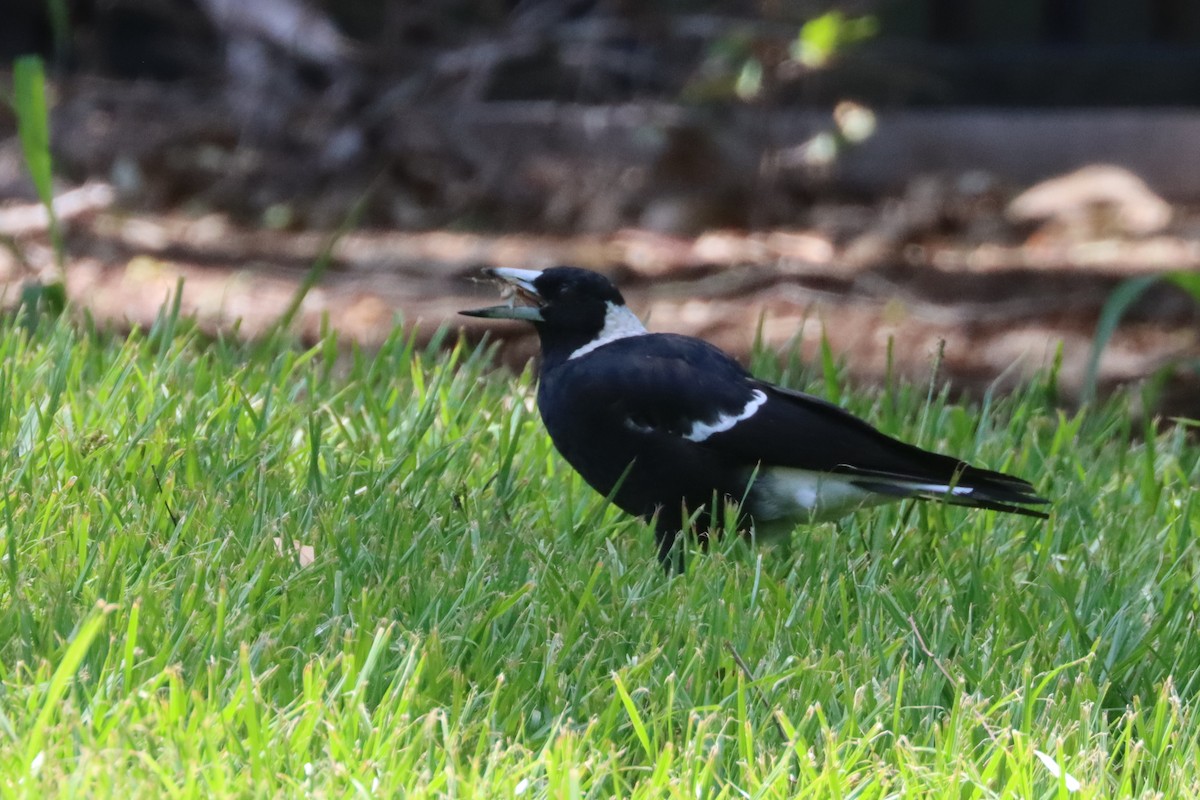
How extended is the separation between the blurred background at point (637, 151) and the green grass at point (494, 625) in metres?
3.16

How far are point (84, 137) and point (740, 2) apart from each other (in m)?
3.73

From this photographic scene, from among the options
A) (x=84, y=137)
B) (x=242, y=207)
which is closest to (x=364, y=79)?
(x=242, y=207)

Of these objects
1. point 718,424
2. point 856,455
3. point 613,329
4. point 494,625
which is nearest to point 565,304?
point 613,329

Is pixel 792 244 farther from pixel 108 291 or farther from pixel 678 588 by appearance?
pixel 678 588

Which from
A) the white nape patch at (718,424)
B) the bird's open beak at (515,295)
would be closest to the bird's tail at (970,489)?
the white nape patch at (718,424)

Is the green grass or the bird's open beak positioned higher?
the bird's open beak

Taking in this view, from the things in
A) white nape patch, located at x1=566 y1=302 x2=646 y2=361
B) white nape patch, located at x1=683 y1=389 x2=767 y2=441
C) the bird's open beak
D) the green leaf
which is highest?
the green leaf

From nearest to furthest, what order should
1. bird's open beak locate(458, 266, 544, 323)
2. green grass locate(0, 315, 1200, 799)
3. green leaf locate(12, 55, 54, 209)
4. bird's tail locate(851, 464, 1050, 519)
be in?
green grass locate(0, 315, 1200, 799)
bird's tail locate(851, 464, 1050, 519)
bird's open beak locate(458, 266, 544, 323)
green leaf locate(12, 55, 54, 209)

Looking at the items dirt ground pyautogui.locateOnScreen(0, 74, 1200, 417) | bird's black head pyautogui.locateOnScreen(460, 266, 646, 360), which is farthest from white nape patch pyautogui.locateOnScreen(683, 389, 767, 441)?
dirt ground pyautogui.locateOnScreen(0, 74, 1200, 417)

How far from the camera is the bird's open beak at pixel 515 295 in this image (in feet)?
10.7

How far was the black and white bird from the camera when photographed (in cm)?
300

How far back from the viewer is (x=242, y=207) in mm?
8305

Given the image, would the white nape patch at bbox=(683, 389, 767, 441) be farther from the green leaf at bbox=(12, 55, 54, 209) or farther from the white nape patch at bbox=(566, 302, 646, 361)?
the green leaf at bbox=(12, 55, 54, 209)

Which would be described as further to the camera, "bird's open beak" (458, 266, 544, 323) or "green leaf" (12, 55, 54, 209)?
"green leaf" (12, 55, 54, 209)
